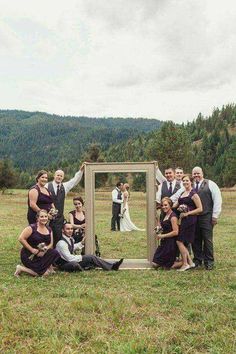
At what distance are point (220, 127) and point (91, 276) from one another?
149451 mm

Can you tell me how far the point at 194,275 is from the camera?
9.55 metres

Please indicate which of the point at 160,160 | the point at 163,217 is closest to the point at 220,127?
the point at 160,160

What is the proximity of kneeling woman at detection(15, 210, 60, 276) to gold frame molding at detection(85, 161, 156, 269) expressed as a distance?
1.36 m

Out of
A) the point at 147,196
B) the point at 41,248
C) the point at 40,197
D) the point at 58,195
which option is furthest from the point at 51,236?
the point at 147,196

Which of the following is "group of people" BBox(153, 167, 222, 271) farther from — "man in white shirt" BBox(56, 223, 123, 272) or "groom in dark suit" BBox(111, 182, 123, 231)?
"groom in dark suit" BBox(111, 182, 123, 231)

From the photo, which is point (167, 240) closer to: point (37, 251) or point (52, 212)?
point (52, 212)

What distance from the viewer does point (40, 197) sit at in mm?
10359

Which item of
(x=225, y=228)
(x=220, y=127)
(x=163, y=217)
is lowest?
(x=225, y=228)

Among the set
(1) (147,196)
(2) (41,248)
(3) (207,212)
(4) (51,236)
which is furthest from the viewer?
(1) (147,196)

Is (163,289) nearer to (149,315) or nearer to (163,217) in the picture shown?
(149,315)

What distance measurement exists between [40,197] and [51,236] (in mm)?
954

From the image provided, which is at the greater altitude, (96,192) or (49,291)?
(96,192)

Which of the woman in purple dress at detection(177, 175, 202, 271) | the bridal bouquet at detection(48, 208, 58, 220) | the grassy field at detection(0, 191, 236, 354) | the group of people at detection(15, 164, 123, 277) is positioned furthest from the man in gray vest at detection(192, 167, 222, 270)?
the bridal bouquet at detection(48, 208, 58, 220)

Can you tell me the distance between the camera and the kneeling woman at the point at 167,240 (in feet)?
34.4
